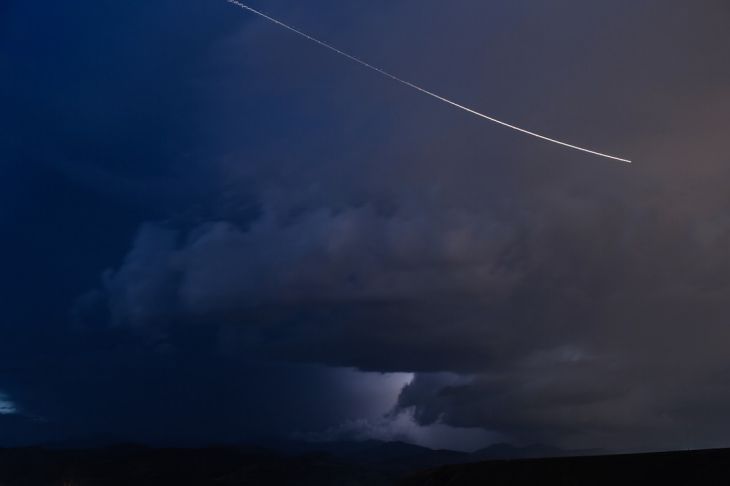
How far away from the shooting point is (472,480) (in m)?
152

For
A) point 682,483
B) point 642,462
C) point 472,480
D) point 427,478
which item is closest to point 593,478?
point 642,462

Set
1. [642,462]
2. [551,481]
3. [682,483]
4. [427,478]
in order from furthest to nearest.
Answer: [427,478], [551,481], [642,462], [682,483]

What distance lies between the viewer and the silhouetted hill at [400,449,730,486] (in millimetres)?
116875

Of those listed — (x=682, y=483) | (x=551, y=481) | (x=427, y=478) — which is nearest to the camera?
(x=682, y=483)

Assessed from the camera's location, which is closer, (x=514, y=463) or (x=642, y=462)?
(x=642, y=462)

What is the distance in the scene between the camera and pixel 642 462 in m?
129

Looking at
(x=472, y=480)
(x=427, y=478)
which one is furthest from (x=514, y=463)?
(x=427, y=478)

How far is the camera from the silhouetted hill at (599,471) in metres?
117

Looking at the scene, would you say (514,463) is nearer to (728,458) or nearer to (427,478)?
(427,478)

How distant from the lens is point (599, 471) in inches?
5217

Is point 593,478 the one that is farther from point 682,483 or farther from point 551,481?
point 682,483

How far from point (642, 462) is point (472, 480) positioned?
117 ft

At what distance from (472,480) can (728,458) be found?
167 ft

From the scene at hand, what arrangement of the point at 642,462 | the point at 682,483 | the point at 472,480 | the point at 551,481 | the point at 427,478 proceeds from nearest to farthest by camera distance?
1. the point at 682,483
2. the point at 642,462
3. the point at 551,481
4. the point at 472,480
5. the point at 427,478
